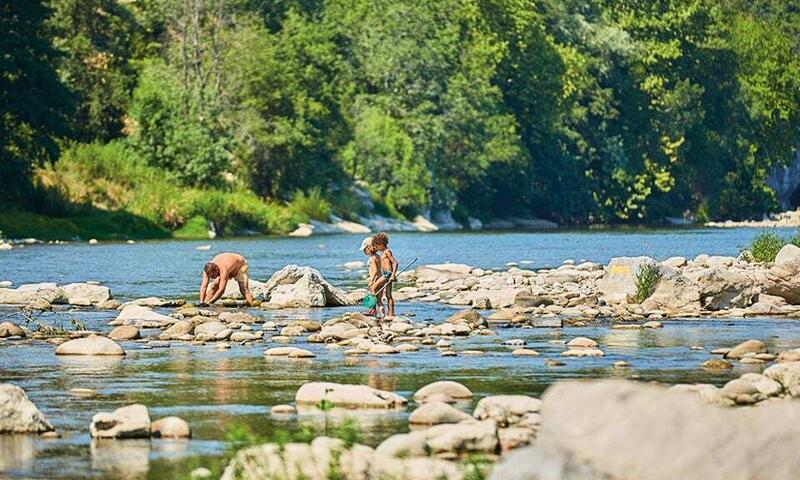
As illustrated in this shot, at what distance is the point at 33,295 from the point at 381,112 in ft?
224

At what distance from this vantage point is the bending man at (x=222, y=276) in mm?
30109

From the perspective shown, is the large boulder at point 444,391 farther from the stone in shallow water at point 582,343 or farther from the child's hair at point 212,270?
the child's hair at point 212,270

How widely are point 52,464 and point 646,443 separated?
20.1 ft

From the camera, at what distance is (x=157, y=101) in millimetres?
78375

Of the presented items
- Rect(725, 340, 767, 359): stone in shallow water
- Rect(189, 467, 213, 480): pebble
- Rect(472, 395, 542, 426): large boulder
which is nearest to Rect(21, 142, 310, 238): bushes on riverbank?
Rect(725, 340, 767, 359): stone in shallow water

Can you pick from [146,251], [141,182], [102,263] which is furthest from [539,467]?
[141,182]

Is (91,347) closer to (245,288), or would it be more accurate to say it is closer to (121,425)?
(121,425)

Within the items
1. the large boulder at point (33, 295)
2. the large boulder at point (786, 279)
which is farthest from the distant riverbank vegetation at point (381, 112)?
the large boulder at point (786, 279)

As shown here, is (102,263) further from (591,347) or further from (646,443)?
(646,443)

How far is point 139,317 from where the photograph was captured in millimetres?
26391

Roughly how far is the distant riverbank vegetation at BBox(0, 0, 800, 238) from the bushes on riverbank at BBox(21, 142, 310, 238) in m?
0.12

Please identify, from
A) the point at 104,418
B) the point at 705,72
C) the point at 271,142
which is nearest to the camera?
the point at 104,418

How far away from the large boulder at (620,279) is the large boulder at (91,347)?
38.3ft

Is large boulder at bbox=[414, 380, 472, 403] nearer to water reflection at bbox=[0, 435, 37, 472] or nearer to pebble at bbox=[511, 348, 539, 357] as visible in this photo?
water reflection at bbox=[0, 435, 37, 472]
